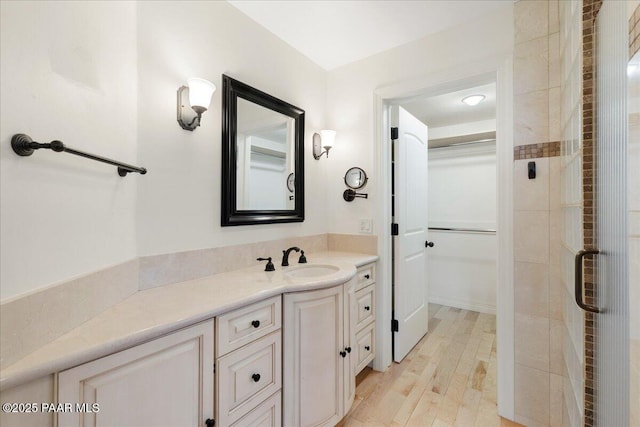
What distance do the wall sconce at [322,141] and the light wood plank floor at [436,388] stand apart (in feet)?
5.94

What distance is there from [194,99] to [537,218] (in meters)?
1.98

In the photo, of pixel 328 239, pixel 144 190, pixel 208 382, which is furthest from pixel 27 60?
pixel 328 239

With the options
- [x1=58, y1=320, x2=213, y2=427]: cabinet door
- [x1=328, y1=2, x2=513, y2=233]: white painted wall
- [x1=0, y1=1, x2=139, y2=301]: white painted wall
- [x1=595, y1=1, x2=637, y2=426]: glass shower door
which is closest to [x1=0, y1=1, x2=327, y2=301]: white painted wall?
[x1=0, y1=1, x2=139, y2=301]: white painted wall

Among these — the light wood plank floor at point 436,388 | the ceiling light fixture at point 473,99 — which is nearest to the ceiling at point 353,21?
the ceiling light fixture at point 473,99

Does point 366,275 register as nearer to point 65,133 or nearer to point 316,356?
point 316,356

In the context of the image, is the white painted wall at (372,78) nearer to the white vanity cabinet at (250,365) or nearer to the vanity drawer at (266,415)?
the white vanity cabinet at (250,365)

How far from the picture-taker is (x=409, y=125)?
247cm

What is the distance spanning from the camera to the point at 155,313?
3.24ft

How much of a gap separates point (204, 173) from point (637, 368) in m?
1.83

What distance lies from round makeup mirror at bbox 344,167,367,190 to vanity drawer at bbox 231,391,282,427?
155 centimetres

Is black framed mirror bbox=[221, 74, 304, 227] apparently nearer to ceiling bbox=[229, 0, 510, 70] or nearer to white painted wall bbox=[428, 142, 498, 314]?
ceiling bbox=[229, 0, 510, 70]

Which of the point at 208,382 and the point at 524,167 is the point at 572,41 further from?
the point at 208,382

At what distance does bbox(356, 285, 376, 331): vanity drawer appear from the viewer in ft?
6.50

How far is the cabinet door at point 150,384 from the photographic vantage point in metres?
0.75
